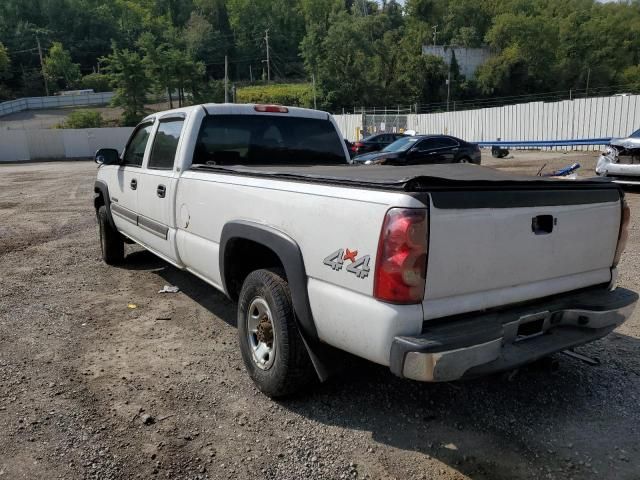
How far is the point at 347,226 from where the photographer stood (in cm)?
264

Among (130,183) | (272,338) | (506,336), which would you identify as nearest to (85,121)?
(130,183)

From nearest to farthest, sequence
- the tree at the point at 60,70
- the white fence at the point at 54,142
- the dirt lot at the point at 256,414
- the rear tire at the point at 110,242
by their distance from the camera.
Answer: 1. the dirt lot at the point at 256,414
2. the rear tire at the point at 110,242
3. the white fence at the point at 54,142
4. the tree at the point at 60,70

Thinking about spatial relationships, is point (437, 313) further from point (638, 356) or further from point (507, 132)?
point (507, 132)

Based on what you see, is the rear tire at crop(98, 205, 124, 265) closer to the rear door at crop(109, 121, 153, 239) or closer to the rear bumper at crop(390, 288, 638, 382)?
the rear door at crop(109, 121, 153, 239)

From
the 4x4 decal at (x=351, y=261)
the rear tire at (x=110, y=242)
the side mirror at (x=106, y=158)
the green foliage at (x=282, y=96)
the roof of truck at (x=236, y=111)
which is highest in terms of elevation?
the green foliage at (x=282, y=96)

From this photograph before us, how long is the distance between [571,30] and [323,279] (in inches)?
4544

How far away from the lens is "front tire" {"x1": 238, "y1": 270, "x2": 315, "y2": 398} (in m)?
3.11

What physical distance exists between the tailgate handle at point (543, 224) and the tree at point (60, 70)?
104 m

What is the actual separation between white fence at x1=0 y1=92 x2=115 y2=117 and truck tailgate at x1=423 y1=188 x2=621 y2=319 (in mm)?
79801

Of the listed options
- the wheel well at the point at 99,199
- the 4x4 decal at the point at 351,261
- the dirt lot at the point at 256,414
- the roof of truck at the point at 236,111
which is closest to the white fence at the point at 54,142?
the wheel well at the point at 99,199

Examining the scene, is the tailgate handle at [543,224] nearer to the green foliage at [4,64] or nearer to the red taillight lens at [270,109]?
the red taillight lens at [270,109]

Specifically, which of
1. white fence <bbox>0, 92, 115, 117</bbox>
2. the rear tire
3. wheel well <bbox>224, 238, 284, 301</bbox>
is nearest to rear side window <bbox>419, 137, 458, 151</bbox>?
the rear tire

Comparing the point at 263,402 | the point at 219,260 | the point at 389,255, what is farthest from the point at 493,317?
the point at 219,260

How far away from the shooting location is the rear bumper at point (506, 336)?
2434 millimetres
